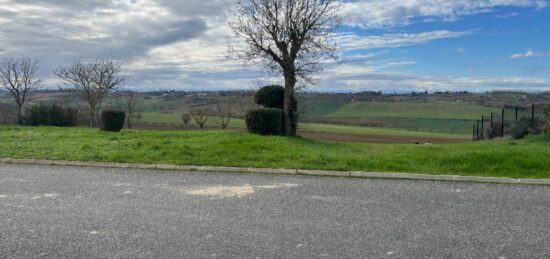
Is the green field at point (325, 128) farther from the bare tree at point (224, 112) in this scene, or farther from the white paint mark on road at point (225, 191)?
the white paint mark on road at point (225, 191)

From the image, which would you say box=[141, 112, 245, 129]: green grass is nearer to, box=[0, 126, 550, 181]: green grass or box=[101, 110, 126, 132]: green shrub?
box=[101, 110, 126, 132]: green shrub

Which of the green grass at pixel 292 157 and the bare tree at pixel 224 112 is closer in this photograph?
the green grass at pixel 292 157

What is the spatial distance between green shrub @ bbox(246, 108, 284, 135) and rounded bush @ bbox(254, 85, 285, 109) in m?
1.86

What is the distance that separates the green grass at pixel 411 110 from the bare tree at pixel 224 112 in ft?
76.6

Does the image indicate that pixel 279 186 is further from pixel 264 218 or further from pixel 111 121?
pixel 111 121

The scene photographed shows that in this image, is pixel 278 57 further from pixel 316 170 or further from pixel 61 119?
pixel 61 119

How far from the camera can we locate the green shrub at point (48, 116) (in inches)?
982

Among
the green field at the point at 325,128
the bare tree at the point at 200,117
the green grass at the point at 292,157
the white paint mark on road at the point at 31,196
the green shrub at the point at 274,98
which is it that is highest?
the green shrub at the point at 274,98

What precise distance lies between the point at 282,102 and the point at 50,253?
13.2 m

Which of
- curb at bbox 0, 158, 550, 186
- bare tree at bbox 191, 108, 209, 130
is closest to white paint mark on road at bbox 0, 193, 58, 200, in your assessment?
curb at bbox 0, 158, 550, 186

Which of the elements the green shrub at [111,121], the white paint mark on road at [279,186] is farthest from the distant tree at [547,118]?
the green shrub at [111,121]

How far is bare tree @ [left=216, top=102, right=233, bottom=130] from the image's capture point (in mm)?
53431

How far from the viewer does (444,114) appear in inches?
2682

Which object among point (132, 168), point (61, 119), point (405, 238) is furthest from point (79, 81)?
point (405, 238)
